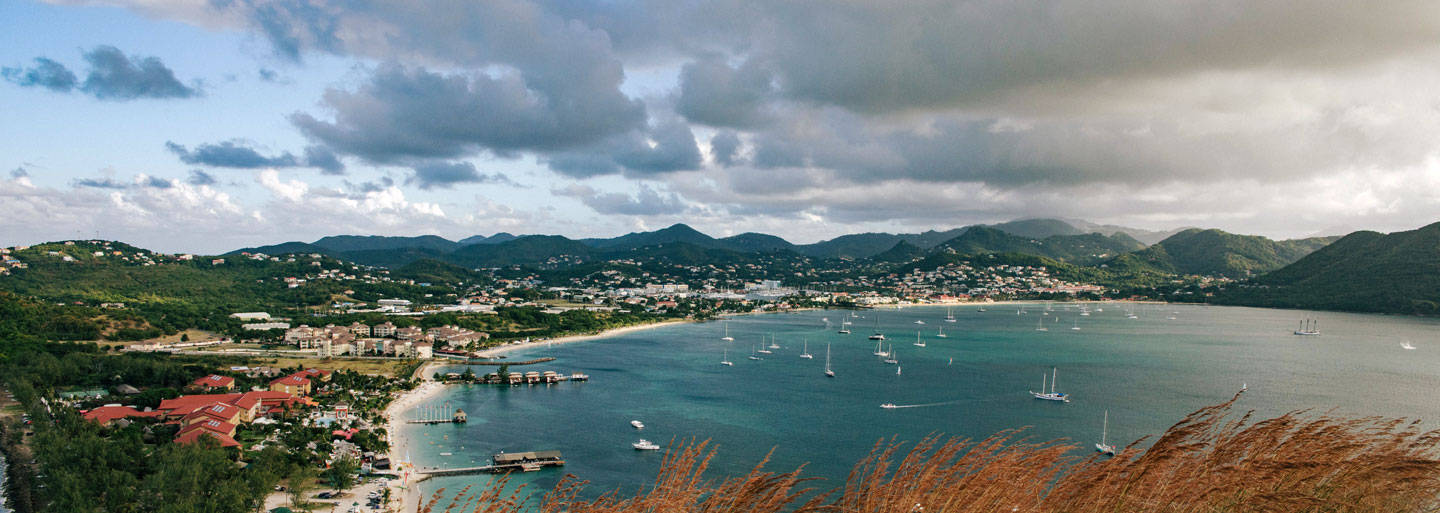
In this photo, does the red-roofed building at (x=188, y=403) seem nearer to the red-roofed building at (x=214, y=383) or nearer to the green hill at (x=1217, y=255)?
the red-roofed building at (x=214, y=383)

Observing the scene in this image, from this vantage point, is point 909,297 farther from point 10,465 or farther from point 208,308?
point 10,465

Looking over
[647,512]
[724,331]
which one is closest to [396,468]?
[647,512]

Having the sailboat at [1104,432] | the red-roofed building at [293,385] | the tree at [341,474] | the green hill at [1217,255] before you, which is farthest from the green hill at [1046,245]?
the tree at [341,474]

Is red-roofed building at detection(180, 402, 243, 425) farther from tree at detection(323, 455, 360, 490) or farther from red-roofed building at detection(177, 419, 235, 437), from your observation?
tree at detection(323, 455, 360, 490)

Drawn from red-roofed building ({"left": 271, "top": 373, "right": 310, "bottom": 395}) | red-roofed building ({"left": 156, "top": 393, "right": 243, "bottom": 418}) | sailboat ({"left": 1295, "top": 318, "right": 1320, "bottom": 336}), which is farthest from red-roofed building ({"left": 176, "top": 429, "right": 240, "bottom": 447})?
sailboat ({"left": 1295, "top": 318, "right": 1320, "bottom": 336})

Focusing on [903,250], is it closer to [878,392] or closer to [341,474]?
[878,392]

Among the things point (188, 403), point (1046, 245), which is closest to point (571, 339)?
point (188, 403)
